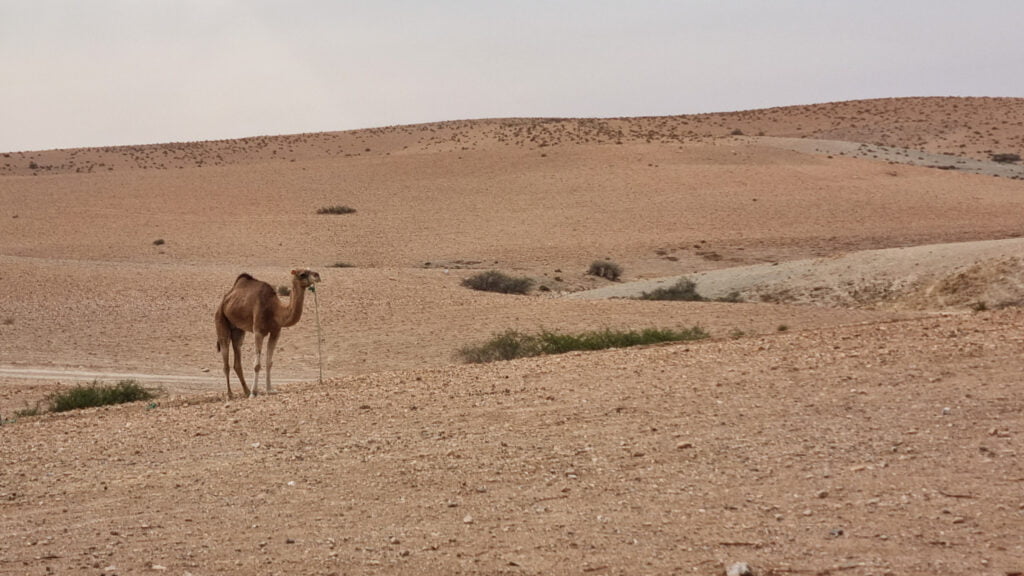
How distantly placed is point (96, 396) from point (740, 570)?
40.7 ft

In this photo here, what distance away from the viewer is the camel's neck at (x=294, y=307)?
603 inches

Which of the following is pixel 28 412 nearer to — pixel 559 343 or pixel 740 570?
pixel 559 343

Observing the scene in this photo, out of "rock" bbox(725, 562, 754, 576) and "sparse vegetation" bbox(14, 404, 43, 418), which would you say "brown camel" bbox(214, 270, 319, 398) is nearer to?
"sparse vegetation" bbox(14, 404, 43, 418)

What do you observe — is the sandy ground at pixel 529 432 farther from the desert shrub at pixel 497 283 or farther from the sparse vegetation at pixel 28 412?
the desert shrub at pixel 497 283

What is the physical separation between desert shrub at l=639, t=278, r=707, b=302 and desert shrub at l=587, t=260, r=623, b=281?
6910mm

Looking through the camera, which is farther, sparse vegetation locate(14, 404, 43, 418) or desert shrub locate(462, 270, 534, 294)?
desert shrub locate(462, 270, 534, 294)

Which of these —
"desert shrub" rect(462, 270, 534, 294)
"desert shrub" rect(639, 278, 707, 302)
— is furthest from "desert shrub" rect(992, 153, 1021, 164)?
"desert shrub" rect(639, 278, 707, 302)

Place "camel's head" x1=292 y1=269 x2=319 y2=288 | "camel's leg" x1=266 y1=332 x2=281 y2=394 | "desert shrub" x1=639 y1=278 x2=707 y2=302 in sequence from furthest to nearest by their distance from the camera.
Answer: "desert shrub" x1=639 y1=278 x2=707 y2=302, "camel's leg" x1=266 y1=332 x2=281 y2=394, "camel's head" x1=292 y1=269 x2=319 y2=288

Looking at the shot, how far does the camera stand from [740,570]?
23.0 ft

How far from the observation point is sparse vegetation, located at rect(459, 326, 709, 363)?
63.5 feet

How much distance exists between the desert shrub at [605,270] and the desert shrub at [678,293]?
691cm

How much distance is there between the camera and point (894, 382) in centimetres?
1136

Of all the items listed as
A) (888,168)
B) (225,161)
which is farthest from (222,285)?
(225,161)

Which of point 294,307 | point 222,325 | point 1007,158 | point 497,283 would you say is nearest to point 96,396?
point 222,325
